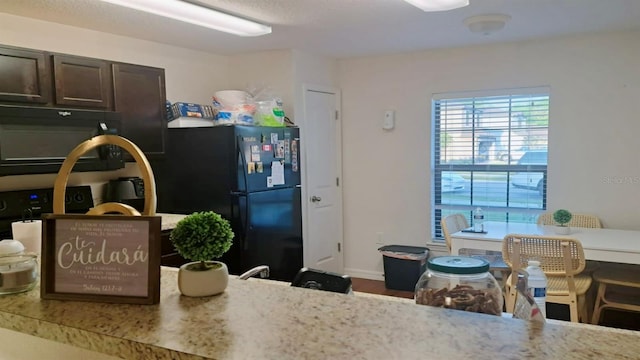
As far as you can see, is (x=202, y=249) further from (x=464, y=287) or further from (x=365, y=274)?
(x=365, y=274)

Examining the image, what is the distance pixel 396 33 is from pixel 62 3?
2436 mm

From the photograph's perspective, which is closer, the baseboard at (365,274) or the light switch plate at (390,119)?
the light switch plate at (390,119)

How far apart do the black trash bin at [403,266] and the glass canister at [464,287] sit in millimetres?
3661

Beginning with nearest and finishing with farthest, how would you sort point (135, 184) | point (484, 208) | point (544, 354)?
point (544, 354), point (135, 184), point (484, 208)

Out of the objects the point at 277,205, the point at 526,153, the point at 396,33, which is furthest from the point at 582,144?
the point at 277,205

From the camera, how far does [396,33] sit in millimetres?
3967

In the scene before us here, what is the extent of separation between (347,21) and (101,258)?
288 cm

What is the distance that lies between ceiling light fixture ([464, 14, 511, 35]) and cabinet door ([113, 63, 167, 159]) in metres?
2.41

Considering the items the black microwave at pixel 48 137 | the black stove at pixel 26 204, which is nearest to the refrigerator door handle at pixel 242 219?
the black microwave at pixel 48 137

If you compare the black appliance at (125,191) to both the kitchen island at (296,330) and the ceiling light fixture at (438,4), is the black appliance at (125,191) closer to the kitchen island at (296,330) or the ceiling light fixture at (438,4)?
the ceiling light fixture at (438,4)

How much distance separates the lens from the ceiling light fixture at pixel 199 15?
283cm

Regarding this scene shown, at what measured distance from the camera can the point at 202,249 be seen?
3.54 ft

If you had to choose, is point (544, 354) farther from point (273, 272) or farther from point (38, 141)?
point (273, 272)

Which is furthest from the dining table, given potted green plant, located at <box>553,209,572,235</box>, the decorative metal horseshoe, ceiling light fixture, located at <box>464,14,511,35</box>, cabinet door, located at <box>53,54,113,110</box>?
the decorative metal horseshoe
